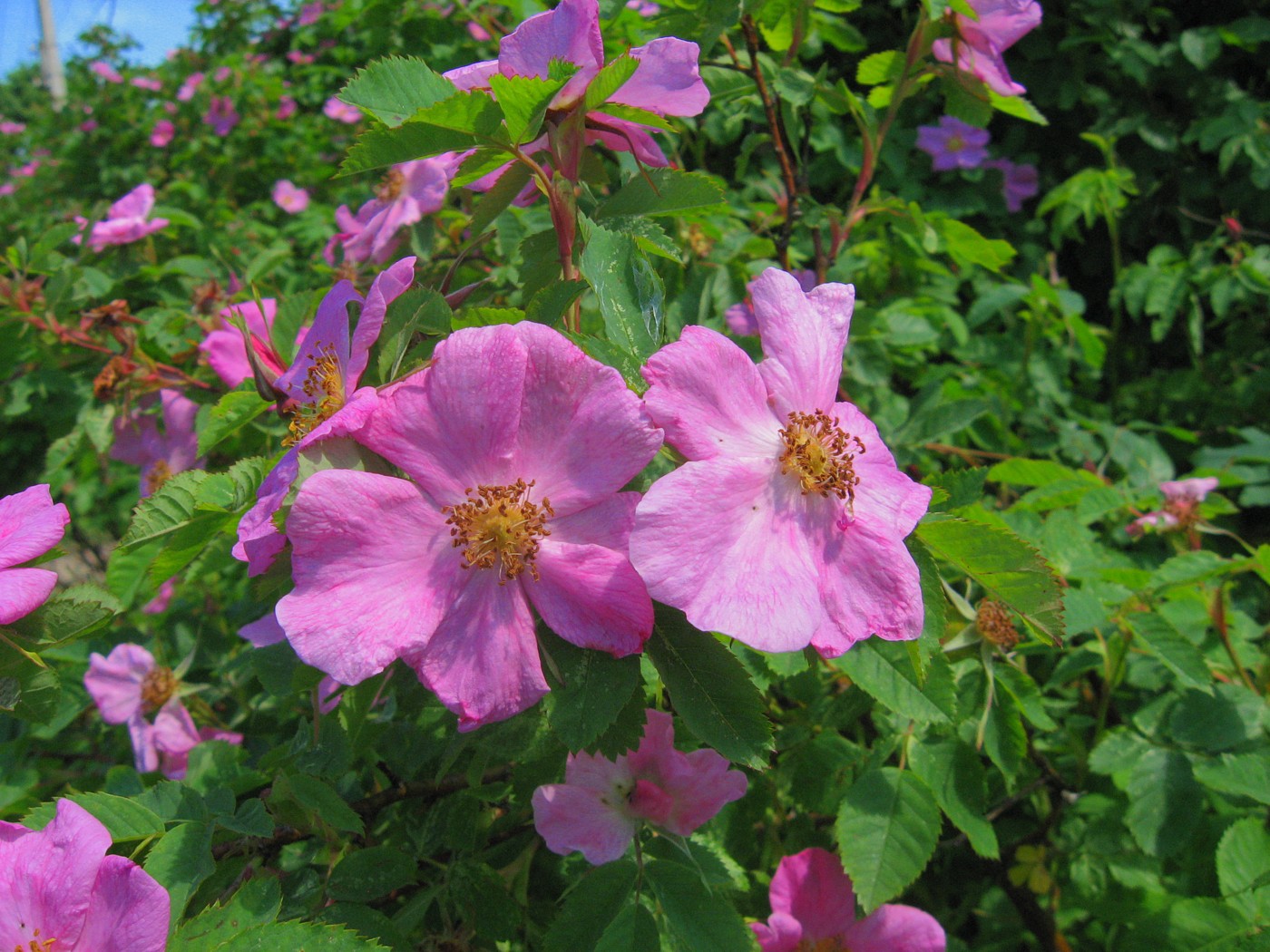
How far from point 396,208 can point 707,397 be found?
970mm

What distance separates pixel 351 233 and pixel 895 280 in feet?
5.33

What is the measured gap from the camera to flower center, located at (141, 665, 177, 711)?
1659mm

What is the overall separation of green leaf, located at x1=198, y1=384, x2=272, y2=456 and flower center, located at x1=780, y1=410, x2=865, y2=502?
0.60 metres

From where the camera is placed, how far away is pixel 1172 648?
1272 millimetres

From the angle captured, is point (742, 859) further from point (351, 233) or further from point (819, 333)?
point (351, 233)

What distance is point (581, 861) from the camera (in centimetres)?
125

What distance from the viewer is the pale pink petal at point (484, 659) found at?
0.75 m

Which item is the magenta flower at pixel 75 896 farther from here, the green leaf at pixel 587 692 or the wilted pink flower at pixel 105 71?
the wilted pink flower at pixel 105 71

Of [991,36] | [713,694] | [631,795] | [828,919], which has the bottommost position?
[828,919]

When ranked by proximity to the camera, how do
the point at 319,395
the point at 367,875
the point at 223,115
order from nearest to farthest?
the point at 319,395 → the point at 367,875 → the point at 223,115

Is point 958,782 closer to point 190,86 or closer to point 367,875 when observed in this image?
point 367,875

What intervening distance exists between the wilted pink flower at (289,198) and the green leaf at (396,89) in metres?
2.57

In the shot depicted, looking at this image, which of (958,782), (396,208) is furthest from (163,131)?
(958,782)

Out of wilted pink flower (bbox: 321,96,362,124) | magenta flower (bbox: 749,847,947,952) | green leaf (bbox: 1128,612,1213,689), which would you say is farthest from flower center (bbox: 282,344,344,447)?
wilted pink flower (bbox: 321,96,362,124)
